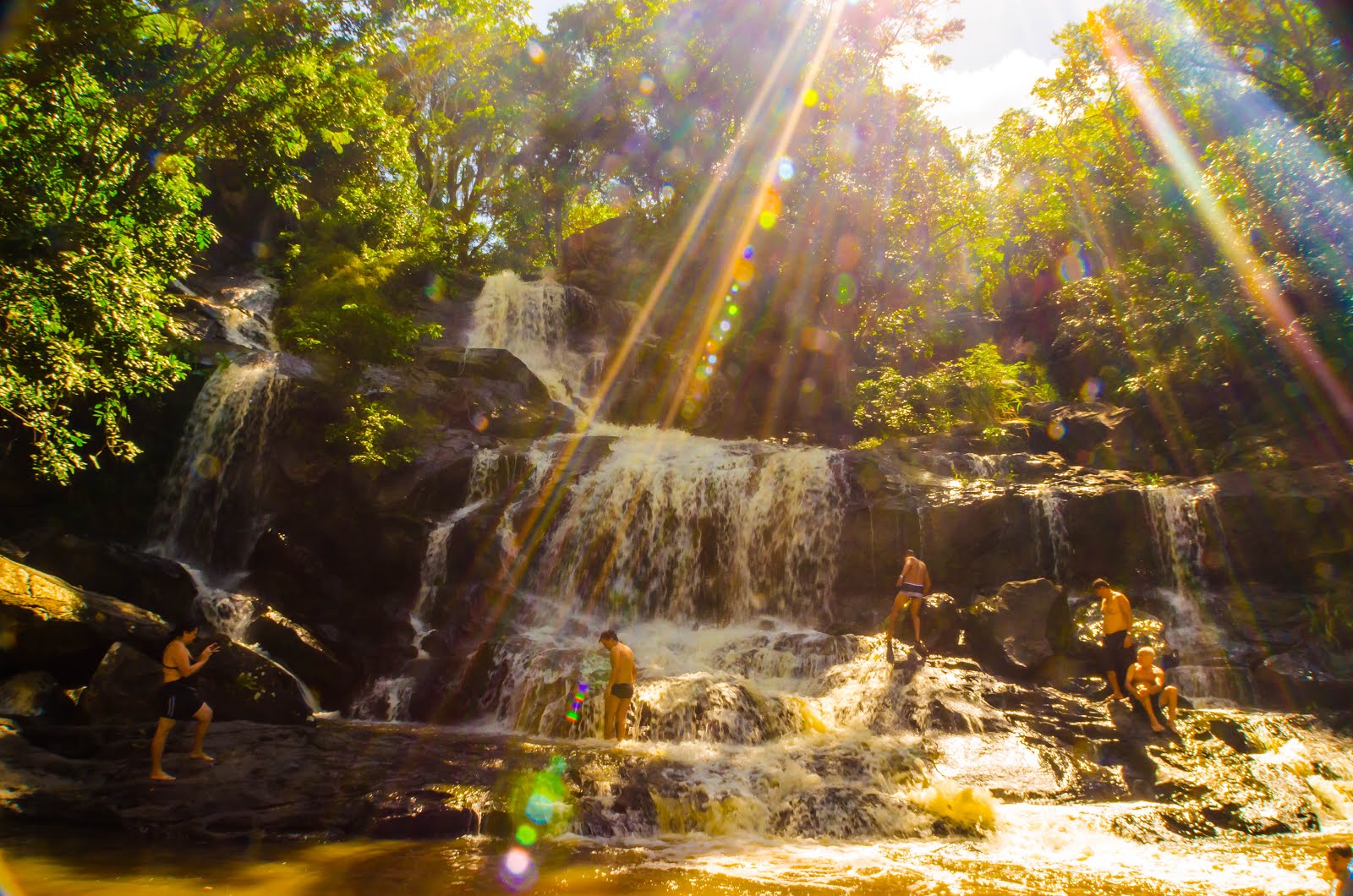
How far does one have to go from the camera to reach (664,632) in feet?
48.1

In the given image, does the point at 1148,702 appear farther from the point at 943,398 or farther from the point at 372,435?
the point at 943,398

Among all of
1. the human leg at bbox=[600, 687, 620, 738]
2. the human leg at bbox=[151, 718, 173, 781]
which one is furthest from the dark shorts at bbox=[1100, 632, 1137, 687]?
the human leg at bbox=[151, 718, 173, 781]

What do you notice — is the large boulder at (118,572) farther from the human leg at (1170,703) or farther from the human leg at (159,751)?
the human leg at (1170,703)

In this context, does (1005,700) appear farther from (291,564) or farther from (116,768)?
(291,564)

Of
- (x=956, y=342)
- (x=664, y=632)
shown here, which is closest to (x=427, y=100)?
(x=956, y=342)

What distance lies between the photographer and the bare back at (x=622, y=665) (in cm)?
983

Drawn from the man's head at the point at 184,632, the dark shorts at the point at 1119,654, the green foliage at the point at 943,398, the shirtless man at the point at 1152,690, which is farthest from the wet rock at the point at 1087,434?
the man's head at the point at 184,632

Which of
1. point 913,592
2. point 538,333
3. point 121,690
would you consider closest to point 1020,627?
point 913,592

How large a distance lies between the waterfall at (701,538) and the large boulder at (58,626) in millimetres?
6953

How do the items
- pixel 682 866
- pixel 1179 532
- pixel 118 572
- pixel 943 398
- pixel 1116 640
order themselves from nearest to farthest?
1. pixel 682 866
2. pixel 1116 640
3. pixel 118 572
4. pixel 1179 532
5. pixel 943 398

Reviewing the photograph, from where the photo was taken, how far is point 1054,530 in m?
15.4

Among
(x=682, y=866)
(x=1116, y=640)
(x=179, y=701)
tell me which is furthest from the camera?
(x=1116, y=640)

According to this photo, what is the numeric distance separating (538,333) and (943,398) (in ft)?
45.5

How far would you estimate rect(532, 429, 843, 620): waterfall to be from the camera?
51.2 feet
